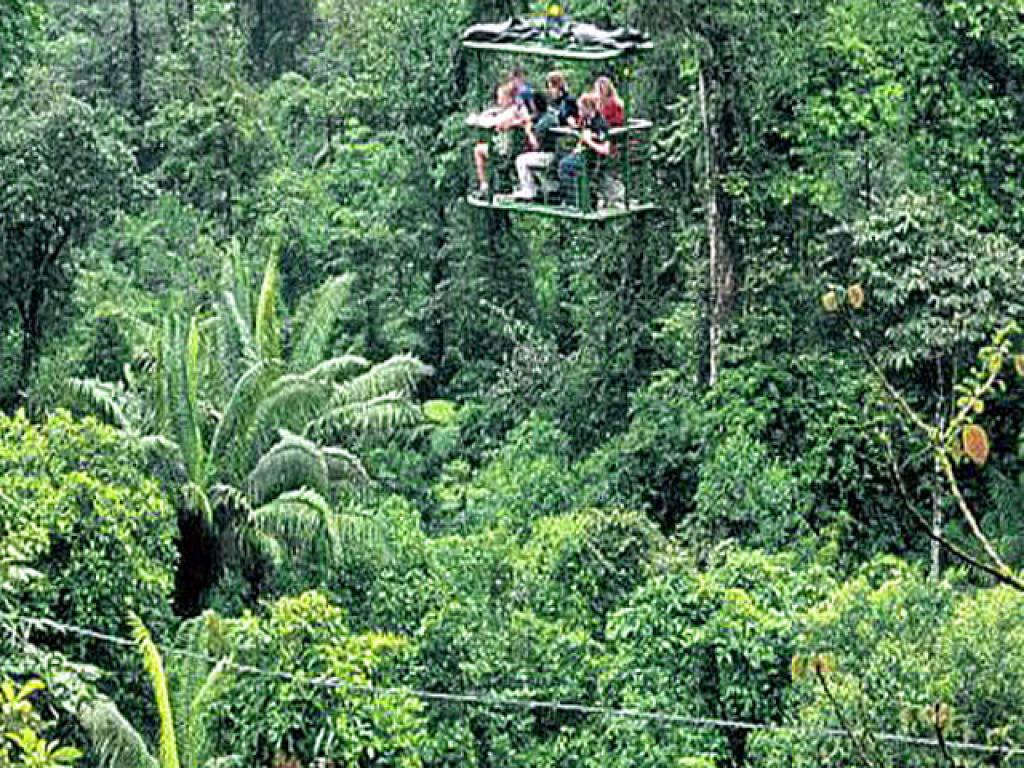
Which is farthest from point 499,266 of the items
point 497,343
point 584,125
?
point 584,125

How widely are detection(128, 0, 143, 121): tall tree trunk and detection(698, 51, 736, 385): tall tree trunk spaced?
14.1 meters

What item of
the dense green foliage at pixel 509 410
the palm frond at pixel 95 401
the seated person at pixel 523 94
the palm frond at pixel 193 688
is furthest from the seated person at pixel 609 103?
the palm frond at pixel 95 401

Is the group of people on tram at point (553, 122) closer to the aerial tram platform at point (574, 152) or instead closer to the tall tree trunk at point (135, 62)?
the aerial tram platform at point (574, 152)

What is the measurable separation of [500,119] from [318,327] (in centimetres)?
699

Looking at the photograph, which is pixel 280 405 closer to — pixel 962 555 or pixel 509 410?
pixel 509 410

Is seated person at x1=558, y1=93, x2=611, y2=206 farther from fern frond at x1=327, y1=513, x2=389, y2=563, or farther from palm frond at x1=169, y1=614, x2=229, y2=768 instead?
fern frond at x1=327, y1=513, x2=389, y2=563

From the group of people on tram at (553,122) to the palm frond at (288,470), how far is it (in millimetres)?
4049

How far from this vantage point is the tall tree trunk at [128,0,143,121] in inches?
1231

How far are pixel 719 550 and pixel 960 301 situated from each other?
11.3 feet

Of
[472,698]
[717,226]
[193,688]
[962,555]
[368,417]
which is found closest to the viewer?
[962,555]

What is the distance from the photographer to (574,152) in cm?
1462

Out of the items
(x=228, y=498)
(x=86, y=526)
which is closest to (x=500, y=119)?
(x=86, y=526)

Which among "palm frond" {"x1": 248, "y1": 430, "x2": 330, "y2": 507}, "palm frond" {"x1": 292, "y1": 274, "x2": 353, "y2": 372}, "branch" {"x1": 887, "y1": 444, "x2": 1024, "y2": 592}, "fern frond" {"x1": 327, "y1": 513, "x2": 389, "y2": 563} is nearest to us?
"branch" {"x1": 887, "y1": 444, "x2": 1024, "y2": 592}

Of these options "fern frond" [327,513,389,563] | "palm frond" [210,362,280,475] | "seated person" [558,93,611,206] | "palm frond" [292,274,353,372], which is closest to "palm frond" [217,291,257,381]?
"palm frond" [292,274,353,372]
